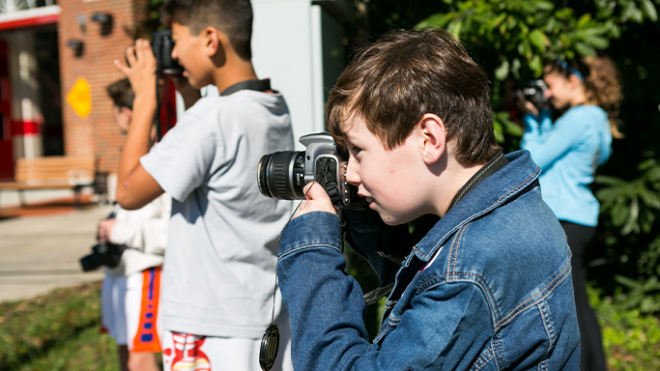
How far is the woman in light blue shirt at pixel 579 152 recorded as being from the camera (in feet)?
9.95

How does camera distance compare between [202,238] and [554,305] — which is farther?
[202,238]

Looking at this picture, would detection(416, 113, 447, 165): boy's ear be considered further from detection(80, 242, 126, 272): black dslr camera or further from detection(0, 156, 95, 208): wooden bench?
detection(0, 156, 95, 208): wooden bench

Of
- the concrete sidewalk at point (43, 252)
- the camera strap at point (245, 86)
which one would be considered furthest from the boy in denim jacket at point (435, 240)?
the concrete sidewalk at point (43, 252)

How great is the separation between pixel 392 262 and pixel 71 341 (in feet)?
11.7

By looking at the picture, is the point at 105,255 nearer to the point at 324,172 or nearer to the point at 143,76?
the point at 143,76

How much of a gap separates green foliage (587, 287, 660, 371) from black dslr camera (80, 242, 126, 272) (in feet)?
10.9

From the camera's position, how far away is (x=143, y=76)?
6.69 ft

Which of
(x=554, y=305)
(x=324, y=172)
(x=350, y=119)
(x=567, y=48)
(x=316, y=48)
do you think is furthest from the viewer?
(x=567, y=48)

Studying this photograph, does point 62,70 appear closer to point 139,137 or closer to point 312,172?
point 139,137

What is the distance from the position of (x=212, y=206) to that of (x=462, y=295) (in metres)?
1.09

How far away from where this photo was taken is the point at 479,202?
1.04 meters

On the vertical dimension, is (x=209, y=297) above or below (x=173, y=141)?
below

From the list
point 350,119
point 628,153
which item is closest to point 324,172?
point 350,119

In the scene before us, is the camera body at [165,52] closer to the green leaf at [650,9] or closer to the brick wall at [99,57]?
the green leaf at [650,9]
